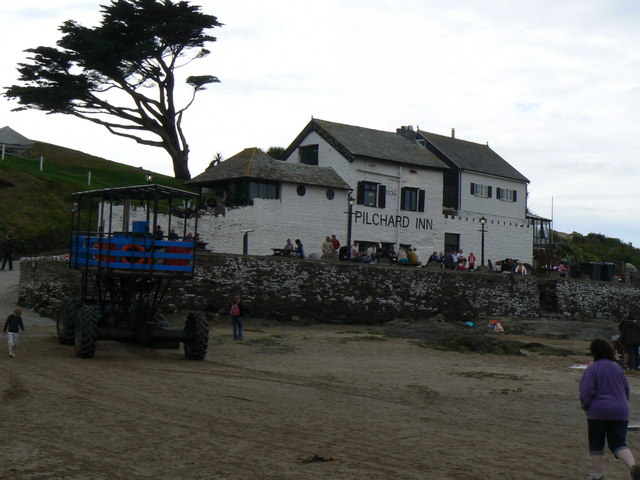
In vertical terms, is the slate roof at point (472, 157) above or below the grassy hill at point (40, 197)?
above

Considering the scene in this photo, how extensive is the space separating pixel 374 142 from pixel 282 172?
916cm

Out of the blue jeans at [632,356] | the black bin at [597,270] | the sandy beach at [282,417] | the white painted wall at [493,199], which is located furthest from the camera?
the white painted wall at [493,199]

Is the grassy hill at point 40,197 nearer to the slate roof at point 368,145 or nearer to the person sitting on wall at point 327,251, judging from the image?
the slate roof at point 368,145

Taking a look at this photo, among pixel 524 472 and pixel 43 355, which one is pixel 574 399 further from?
pixel 43 355

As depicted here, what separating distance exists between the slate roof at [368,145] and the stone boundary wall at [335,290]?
10865 mm

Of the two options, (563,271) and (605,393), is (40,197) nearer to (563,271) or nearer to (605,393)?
(563,271)

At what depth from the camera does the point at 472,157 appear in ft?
190

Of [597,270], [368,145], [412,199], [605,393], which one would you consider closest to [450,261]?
[412,199]

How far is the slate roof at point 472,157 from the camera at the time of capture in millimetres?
56281

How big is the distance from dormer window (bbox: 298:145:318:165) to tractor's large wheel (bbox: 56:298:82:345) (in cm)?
2864

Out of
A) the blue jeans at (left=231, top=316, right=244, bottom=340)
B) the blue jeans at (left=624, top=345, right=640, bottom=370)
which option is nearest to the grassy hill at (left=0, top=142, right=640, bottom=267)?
the blue jeans at (left=231, top=316, right=244, bottom=340)

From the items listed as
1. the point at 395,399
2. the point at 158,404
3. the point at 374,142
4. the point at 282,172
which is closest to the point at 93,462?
the point at 158,404

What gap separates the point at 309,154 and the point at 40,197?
49.9 feet

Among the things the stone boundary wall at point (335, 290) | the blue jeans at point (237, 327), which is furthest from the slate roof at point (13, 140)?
the blue jeans at point (237, 327)
